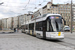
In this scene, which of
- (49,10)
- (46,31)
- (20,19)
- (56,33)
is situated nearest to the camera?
(56,33)

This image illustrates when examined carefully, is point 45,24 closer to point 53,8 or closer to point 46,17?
point 46,17

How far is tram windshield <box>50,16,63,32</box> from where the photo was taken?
16938 mm

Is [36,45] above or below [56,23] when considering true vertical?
below

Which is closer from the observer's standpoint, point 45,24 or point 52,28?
point 52,28

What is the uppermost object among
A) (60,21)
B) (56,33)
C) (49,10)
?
(49,10)

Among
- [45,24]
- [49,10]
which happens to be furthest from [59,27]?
[49,10]

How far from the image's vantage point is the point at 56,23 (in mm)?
17172

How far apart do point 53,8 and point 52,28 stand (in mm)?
99844

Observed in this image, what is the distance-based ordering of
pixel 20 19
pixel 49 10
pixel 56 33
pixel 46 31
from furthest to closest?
pixel 20 19, pixel 49 10, pixel 46 31, pixel 56 33

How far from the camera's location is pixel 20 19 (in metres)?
183

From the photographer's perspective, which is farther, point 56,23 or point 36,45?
point 56,23

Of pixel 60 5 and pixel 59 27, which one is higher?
pixel 60 5

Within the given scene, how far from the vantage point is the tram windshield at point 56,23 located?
16.9 meters

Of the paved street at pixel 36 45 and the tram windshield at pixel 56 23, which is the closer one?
the paved street at pixel 36 45
